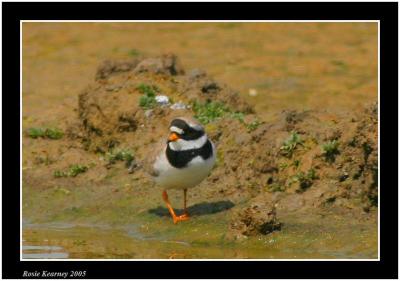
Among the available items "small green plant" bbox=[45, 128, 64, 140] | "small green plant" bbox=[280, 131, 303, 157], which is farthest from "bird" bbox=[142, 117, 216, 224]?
"small green plant" bbox=[45, 128, 64, 140]

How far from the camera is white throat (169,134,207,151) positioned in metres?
12.4

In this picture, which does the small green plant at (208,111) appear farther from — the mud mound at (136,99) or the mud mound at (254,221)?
the mud mound at (254,221)

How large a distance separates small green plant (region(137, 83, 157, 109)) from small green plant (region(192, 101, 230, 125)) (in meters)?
0.61

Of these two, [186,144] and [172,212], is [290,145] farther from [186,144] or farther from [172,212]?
[172,212]

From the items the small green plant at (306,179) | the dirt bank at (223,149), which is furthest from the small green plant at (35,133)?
the small green plant at (306,179)

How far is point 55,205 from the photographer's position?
44.7ft

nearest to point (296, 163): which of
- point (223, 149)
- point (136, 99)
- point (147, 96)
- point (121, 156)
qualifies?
point (223, 149)

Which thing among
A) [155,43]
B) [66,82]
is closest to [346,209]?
[66,82]

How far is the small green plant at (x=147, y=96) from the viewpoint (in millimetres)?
14812

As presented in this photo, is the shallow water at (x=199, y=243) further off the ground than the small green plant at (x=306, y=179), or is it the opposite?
the small green plant at (x=306, y=179)

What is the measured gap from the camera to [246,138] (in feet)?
44.6

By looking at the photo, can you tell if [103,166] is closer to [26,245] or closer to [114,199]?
[114,199]

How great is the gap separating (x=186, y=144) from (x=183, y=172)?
1.14 feet

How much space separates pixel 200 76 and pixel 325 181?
143 inches
